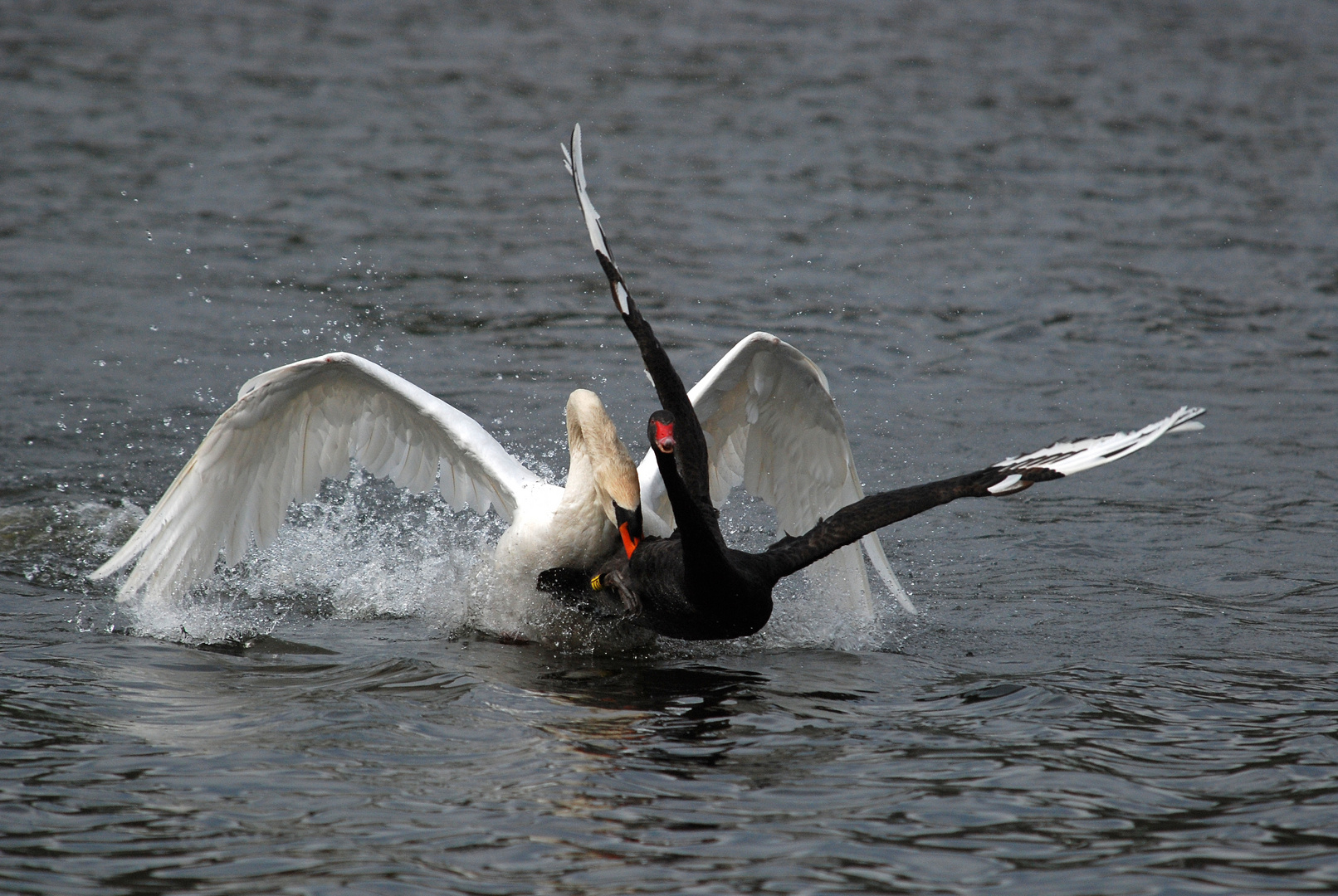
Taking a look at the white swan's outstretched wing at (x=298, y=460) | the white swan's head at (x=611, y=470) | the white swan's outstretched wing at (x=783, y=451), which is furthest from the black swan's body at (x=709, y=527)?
the white swan's outstretched wing at (x=298, y=460)

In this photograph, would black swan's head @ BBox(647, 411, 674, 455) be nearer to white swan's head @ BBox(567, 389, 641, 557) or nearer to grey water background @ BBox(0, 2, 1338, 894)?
white swan's head @ BBox(567, 389, 641, 557)

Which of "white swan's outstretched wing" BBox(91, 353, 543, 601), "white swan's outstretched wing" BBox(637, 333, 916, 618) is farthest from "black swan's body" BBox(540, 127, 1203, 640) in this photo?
"white swan's outstretched wing" BBox(91, 353, 543, 601)

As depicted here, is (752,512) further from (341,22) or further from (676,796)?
(341,22)

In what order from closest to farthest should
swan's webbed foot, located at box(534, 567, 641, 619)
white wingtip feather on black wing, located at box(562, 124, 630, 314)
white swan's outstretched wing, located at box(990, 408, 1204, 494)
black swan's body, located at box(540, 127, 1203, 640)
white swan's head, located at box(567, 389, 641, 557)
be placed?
white swan's outstretched wing, located at box(990, 408, 1204, 494)
black swan's body, located at box(540, 127, 1203, 640)
white wingtip feather on black wing, located at box(562, 124, 630, 314)
swan's webbed foot, located at box(534, 567, 641, 619)
white swan's head, located at box(567, 389, 641, 557)

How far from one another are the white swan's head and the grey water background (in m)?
0.71

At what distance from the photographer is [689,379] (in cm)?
1280

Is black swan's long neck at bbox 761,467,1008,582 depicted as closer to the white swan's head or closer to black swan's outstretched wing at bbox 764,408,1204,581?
black swan's outstretched wing at bbox 764,408,1204,581

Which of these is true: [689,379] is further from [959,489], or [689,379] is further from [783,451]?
[959,489]

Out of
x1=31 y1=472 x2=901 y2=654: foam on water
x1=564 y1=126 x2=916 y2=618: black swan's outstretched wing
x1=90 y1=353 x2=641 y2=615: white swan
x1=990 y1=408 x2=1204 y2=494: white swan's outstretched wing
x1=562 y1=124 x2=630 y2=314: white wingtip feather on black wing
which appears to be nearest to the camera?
x1=990 y1=408 x2=1204 y2=494: white swan's outstretched wing

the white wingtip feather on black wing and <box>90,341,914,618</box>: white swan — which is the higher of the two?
the white wingtip feather on black wing

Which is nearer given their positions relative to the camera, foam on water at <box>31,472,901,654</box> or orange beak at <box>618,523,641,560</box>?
orange beak at <box>618,523,641,560</box>

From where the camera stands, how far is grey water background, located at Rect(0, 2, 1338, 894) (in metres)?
5.49

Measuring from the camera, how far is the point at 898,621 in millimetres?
8336

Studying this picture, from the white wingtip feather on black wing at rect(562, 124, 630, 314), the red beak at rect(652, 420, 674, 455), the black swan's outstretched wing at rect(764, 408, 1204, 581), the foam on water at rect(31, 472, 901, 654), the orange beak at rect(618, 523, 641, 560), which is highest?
the white wingtip feather on black wing at rect(562, 124, 630, 314)
